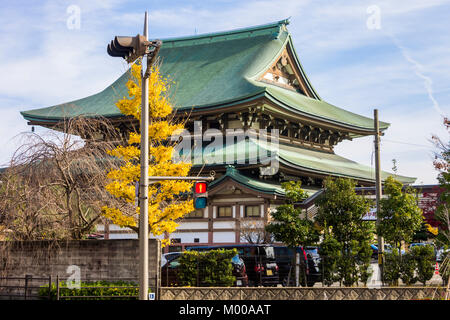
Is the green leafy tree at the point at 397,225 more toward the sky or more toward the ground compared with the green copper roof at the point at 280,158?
more toward the ground

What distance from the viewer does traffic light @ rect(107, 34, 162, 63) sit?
1644cm

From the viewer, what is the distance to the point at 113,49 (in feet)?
54.3

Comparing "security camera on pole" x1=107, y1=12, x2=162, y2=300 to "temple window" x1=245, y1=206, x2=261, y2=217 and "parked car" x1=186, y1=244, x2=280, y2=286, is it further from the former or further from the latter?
"temple window" x1=245, y1=206, x2=261, y2=217

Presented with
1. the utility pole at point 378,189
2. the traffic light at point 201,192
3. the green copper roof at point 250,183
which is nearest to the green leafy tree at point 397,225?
the utility pole at point 378,189

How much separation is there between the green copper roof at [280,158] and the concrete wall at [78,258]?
14358 millimetres

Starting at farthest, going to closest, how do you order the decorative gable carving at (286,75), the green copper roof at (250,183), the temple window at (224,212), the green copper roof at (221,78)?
1. the decorative gable carving at (286,75)
2. the green copper roof at (221,78)
3. the temple window at (224,212)
4. the green copper roof at (250,183)

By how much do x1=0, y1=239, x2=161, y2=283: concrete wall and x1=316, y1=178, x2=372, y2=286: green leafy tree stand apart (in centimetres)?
721

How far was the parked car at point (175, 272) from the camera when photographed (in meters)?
24.9

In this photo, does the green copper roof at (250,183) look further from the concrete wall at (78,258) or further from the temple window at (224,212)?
the concrete wall at (78,258)

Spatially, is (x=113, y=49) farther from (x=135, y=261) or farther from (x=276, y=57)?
(x=276, y=57)

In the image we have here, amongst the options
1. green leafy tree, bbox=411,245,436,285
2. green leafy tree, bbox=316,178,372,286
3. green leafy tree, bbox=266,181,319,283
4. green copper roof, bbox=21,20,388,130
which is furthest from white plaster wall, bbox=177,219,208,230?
green leafy tree, bbox=411,245,436,285

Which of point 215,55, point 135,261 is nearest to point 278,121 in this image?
point 215,55

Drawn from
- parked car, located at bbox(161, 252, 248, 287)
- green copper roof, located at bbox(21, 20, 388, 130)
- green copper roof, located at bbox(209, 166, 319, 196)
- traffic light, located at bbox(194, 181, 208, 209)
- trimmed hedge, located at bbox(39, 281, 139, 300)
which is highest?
green copper roof, located at bbox(21, 20, 388, 130)
